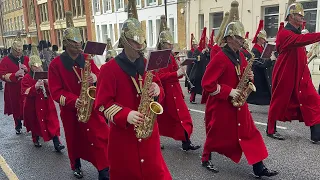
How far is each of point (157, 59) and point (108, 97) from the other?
0.57 m

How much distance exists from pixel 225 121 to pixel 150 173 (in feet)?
5.18

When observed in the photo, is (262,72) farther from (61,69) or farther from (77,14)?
(77,14)

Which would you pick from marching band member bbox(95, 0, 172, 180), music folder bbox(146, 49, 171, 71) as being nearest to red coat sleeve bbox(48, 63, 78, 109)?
marching band member bbox(95, 0, 172, 180)

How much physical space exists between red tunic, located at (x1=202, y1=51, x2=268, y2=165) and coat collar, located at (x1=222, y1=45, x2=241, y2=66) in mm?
41

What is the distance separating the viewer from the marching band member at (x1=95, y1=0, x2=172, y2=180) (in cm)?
303

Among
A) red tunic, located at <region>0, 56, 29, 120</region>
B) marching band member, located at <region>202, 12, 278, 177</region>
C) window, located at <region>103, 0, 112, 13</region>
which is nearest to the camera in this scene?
marching band member, located at <region>202, 12, 278, 177</region>

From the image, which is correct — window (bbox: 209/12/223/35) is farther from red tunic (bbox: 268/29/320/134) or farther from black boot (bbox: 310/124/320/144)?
black boot (bbox: 310/124/320/144)

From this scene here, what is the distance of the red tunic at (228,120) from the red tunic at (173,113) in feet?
3.60

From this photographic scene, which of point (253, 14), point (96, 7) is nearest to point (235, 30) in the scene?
point (253, 14)

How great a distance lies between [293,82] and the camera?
18.2 feet

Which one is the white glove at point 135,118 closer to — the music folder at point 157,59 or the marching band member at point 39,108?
the music folder at point 157,59

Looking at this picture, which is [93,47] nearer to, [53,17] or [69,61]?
[69,61]

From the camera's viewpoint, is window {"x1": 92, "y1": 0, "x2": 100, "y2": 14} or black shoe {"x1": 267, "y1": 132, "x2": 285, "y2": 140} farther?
window {"x1": 92, "y1": 0, "x2": 100, "y2": 14}

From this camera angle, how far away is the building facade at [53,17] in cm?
3600
